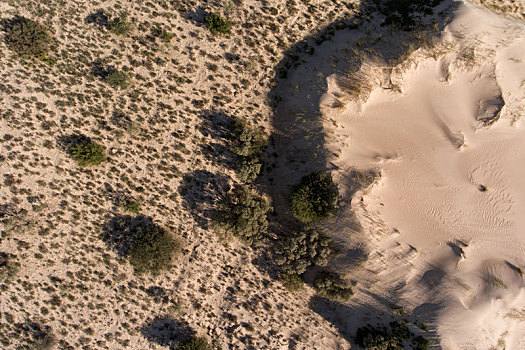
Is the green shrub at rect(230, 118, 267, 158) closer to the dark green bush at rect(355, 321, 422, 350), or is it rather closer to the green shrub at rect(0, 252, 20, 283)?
the dark green bush at rect(355, 321, 422, 350)

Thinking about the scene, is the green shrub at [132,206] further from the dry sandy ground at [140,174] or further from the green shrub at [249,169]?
the green shrub at [249,169]

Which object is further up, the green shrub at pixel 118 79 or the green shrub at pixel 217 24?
the green shrub at pixel 217 24

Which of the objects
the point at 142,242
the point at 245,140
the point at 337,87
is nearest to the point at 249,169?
the point at 245,140

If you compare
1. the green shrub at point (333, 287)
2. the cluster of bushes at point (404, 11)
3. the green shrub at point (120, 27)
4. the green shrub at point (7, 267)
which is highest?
the cluster of bushes at point (404, 11)

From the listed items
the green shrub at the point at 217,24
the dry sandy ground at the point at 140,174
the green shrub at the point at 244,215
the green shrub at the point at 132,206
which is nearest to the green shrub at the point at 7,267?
the dry sandy ground at the point at 140,174

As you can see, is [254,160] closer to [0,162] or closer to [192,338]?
[192,338]
